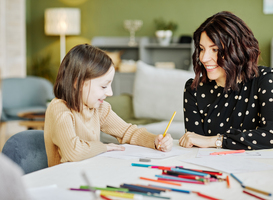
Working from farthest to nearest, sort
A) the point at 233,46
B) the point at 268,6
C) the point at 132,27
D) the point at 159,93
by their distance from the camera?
the point at 132,27
the point at 268,6
the point at 159,93
the point at 233,46

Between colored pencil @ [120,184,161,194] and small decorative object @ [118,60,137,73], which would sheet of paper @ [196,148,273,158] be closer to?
colored pencil @ [120,184,161,194]

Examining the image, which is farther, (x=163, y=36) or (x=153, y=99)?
(x=163, y=36)

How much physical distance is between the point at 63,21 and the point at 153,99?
2631mm

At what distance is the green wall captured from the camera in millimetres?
4738

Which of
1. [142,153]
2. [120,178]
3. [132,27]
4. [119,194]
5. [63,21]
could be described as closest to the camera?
[119,194]

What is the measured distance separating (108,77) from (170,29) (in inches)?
157

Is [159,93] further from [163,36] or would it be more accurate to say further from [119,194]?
[119,194]

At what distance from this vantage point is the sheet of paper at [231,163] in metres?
0.96

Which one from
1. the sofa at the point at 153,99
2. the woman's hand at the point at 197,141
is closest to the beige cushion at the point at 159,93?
the sofa at the point at 153,99

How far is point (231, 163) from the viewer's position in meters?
1.03

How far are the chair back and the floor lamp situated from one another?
4136 mm

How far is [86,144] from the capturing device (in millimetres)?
1139

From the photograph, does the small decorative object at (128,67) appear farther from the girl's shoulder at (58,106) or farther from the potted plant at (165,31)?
the girl's shoulder at (58,106)

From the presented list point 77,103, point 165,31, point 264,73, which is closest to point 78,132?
point 77,103
